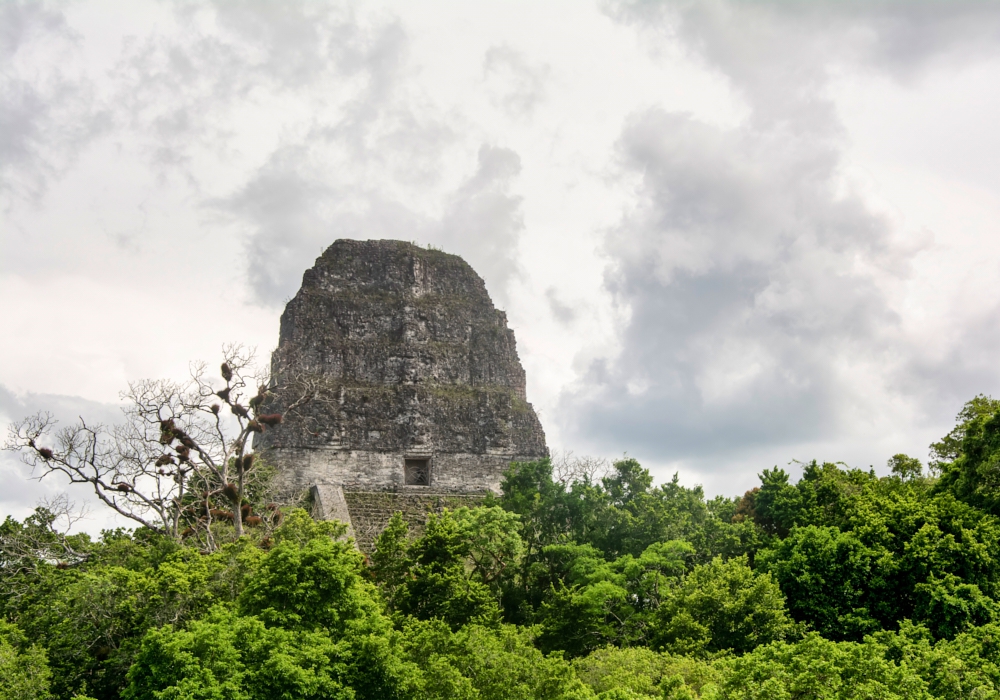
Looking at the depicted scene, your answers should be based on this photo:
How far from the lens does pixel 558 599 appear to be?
19.2 metres

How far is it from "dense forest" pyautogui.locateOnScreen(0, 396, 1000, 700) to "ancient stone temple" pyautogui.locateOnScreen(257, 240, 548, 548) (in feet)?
6.94

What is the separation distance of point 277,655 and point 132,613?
4.40 meters

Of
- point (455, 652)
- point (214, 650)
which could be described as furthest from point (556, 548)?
point (214, 650)

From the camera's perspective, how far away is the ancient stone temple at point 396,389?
25844 mm

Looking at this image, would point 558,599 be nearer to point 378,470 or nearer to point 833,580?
point 833,580

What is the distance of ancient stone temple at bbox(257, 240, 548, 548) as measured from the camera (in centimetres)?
2584

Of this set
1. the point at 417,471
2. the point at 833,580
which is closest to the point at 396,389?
the point at 417,471

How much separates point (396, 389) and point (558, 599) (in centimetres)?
1060

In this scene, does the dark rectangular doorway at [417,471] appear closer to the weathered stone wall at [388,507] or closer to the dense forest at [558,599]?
the weathered stone wall at [388,507]

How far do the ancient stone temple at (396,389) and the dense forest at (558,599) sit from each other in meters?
2.12

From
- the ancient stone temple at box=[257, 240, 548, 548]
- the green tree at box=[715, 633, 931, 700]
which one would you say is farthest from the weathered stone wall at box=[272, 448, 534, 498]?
the green tree at box=[715, 633, 931, 700]

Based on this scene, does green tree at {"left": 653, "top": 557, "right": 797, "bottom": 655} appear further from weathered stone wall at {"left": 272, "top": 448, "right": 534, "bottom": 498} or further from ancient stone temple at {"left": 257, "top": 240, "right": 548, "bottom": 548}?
weathered stone wall at {"left": 272, "top": 448, "right": 534, "bottom": 498}

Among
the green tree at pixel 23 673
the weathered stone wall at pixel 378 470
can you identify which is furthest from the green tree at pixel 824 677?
the weathered stone wall at pixel 378 470

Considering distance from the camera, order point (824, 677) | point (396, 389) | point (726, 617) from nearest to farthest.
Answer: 1. point (824, 677)
2. point (726, 617)
3. point (396, 389)
